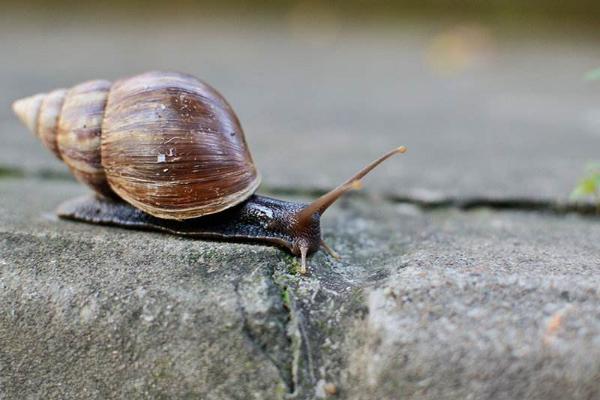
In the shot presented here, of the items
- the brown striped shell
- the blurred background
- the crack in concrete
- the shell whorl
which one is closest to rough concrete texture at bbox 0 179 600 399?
the crack in concrete

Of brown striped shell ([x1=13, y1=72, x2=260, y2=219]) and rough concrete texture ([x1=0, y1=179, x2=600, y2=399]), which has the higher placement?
brown striped shell ([x1=13, y1=72, x2=260, y2=219])

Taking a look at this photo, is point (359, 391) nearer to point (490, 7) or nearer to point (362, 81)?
point (362, 81)

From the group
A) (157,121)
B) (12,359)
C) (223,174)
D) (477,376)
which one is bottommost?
(12,359)

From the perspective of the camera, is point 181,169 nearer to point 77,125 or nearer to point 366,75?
point 77,125

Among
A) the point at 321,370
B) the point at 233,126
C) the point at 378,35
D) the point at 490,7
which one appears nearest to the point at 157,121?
the point at 233,126

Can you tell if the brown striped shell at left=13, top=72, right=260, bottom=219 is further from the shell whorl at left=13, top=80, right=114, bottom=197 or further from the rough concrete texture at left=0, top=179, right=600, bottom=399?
the rough concrete texture at left=0, top=179, right=600, bottom=399

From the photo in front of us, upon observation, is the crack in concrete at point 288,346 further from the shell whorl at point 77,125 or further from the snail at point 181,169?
the shell whorl at point 77,125

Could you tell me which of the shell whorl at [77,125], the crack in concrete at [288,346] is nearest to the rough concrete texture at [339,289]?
the crack in concrete at [288,346]
